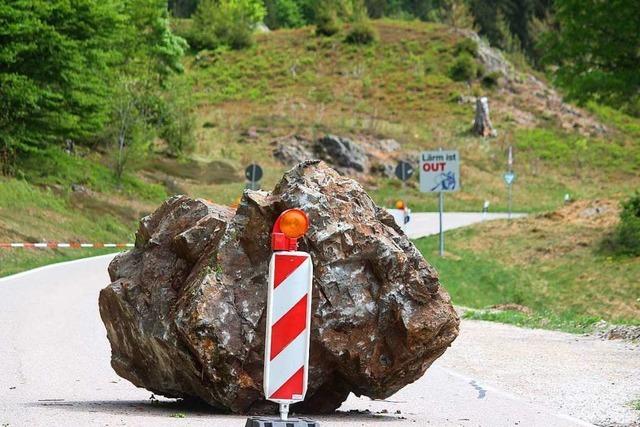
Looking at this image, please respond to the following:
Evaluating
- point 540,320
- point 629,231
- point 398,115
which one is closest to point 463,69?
point 398,115

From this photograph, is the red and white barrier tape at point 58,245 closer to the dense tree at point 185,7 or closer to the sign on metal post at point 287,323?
the sign on metal post at point 287,323

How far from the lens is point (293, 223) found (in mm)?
6570

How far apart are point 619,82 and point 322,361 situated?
25947mm

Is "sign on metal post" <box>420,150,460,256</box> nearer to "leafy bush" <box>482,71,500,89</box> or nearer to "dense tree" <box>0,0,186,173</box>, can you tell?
"dense tree" <box>0,0,186,173</box>

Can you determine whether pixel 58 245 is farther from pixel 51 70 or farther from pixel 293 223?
pixel 293 223

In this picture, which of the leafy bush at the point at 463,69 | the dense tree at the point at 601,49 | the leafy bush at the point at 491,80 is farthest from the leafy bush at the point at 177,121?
the leafy bush at the point at 491,80

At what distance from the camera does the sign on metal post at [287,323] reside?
22.1 feet

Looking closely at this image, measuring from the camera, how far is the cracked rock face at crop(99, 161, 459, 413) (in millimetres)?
8859

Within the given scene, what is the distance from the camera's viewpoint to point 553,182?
65875 millimetres

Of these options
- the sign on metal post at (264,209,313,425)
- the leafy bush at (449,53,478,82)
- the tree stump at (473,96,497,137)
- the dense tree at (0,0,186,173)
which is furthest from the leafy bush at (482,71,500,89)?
the sign on metal post at (264,209,313,425)

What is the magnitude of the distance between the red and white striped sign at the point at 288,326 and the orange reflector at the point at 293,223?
189 millimetres

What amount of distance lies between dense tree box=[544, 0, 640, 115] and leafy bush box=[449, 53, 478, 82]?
4633 cm

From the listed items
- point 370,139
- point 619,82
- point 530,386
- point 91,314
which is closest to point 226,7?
point 370,139

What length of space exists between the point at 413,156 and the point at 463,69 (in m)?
19.9
